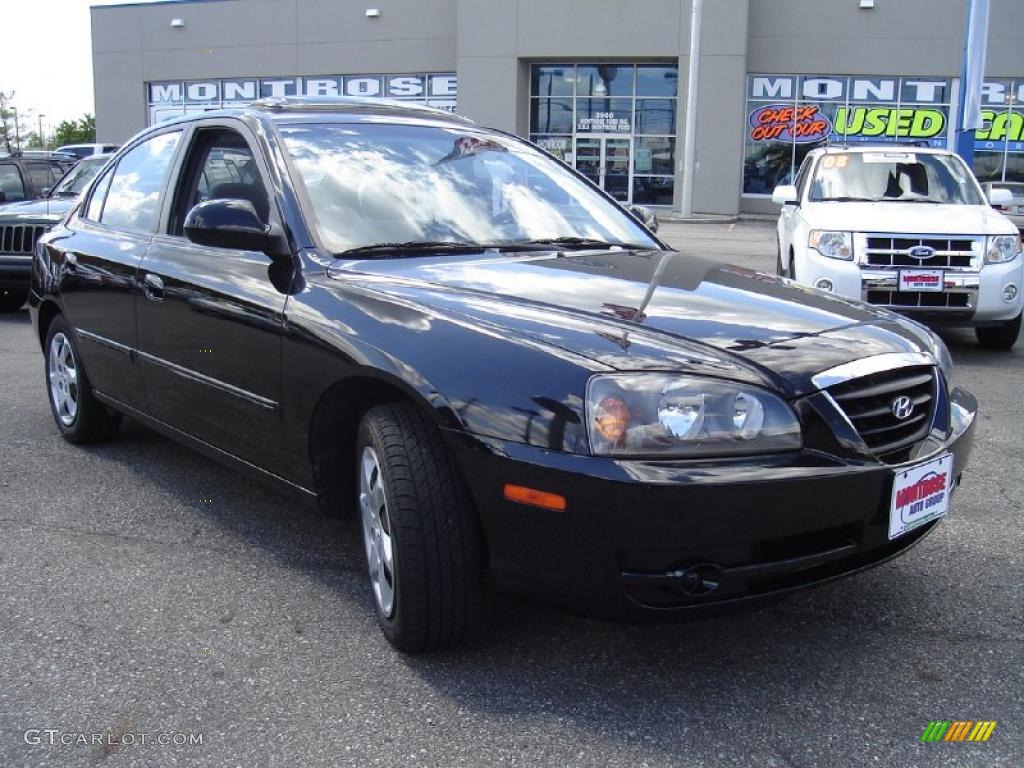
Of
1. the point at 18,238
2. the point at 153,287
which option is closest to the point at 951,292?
the point at 153,287

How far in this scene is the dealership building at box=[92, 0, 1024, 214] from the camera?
94.6ft

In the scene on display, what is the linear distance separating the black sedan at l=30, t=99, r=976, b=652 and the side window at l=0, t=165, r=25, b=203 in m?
9.06

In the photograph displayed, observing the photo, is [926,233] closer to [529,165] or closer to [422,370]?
[529,165]

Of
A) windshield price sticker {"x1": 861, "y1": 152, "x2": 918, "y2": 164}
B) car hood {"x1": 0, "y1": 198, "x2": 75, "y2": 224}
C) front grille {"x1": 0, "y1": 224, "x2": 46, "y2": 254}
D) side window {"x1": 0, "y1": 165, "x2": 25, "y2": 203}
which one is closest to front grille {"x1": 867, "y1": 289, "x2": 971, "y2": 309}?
windshield price sticker {"x1": 861, "y1": 152, "x2": 918, "y2": 164}

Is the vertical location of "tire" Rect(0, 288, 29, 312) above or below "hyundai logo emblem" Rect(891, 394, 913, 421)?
below

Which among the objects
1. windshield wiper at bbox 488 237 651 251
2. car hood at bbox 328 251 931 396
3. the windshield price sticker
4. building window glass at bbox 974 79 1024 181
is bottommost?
car hood at bbox 328 251 931 396

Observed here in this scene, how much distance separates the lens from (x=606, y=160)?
3086 centimetres

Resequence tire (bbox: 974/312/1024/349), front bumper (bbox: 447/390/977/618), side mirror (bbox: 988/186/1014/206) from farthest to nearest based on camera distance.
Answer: side mirror (bbox: 988/186/1014/206), tire (bbox: 974/312/1024/349), front bumper (bbox: 447/390/977/618)

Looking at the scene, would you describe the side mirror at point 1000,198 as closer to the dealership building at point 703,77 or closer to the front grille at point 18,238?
the front grille at point 18,238

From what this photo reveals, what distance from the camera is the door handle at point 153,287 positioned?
4.07 meters

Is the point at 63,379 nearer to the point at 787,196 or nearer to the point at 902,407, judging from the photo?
the point at 902,407

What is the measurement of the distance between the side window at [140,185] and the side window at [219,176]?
205mm

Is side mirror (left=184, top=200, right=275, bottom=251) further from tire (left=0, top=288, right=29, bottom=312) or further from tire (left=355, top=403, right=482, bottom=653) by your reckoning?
tire (left=0, top=288, right=29, bottom=312)

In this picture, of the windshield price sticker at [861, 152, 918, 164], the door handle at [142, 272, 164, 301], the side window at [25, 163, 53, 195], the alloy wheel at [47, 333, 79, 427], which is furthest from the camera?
the side window at [25, 163, 53, 195]
